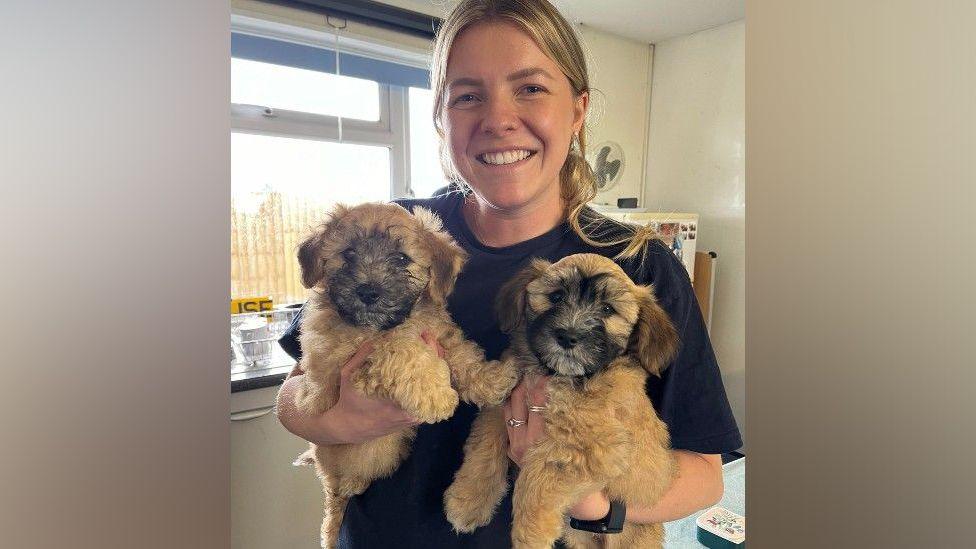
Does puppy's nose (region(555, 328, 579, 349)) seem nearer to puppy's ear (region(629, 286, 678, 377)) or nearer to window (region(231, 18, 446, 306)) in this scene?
puppy's ear (region(629, 286, 678, 377))

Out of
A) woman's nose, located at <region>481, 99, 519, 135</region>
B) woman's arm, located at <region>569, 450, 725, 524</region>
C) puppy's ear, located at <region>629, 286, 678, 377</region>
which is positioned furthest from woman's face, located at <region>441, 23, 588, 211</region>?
woman's arm, located at <region>569, 450, 725, 524</region>

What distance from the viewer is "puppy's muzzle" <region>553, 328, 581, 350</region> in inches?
24.0

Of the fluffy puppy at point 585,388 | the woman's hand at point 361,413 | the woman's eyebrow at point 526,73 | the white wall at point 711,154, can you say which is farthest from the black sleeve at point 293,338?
the white wall at point 711,154

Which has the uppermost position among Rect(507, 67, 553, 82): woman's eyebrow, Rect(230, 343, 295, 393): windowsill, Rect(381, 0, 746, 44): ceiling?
Rect(381, 0, 746, 44): ceiling

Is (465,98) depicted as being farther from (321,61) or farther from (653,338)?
(653,338)

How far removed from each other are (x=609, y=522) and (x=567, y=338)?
274 millimetres

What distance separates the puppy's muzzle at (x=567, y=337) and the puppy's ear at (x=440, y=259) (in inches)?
6.9

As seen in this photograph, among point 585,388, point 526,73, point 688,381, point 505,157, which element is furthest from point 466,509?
point 526,73

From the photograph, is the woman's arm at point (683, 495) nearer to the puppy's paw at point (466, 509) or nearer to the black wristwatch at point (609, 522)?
the black wristwatch at point (609, 522)

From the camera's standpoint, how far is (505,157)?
0.65 metres

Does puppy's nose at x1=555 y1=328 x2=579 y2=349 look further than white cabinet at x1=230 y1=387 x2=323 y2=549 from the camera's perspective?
No

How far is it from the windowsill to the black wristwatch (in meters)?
0.51

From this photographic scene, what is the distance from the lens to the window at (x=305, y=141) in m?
0.63
